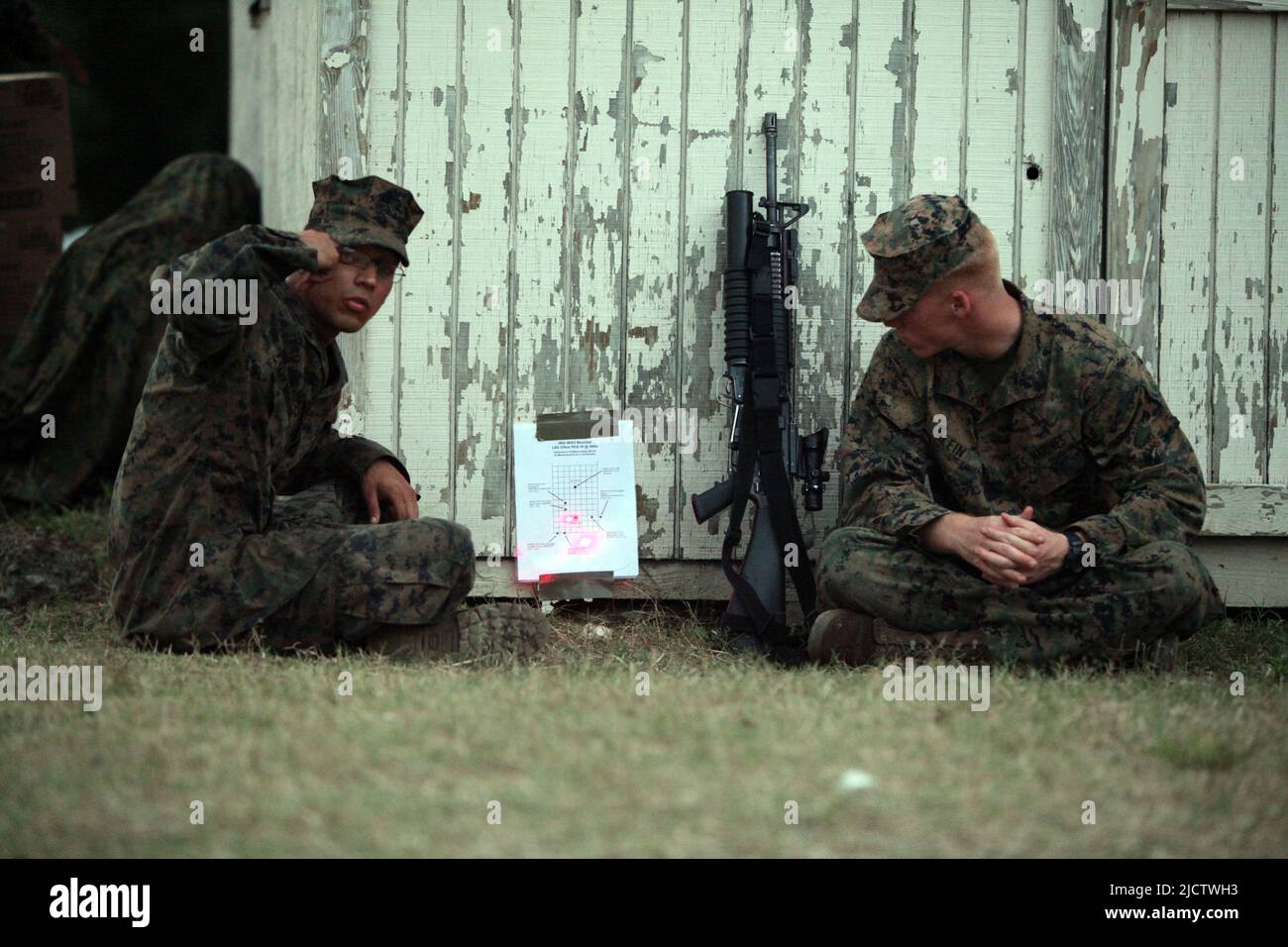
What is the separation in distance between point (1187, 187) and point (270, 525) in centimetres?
334

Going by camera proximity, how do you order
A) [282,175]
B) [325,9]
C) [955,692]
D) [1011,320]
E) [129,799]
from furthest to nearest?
[282,175]
[325,9]
[1011,320]
[955,692]
[129,799]

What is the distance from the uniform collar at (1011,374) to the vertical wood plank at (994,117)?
73 cm

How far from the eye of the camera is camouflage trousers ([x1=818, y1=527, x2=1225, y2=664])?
3.69 m

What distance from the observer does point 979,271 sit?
3.85 metres

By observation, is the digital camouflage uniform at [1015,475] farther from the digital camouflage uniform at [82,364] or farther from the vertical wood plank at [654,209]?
the digital camouflage uniform at [82,364]

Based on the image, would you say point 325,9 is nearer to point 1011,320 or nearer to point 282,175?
point 282,175

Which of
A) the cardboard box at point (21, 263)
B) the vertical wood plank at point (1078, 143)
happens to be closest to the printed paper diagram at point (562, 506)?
the vertical wood plank at point (1078, 143)

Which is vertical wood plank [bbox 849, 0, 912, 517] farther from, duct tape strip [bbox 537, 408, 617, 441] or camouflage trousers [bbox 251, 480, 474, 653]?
camouflage trousers [bbox 251, 480, 474, 653]

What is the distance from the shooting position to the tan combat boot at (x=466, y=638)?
374cm

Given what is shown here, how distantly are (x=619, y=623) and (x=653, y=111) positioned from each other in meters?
1.80

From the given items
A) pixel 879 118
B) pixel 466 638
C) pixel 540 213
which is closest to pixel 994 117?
pixel 879 118

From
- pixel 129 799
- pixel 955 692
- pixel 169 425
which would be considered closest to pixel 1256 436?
pixel 955 692

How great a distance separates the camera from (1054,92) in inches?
183

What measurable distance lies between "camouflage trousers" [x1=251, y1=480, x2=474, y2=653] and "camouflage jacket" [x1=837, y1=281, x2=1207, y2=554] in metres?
1.25
